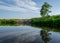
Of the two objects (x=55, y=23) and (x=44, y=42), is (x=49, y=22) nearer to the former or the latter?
(x=55, y=23)

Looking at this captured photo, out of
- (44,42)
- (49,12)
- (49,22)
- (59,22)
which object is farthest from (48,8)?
(44,42)

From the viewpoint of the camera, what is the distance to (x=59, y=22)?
1655 inches

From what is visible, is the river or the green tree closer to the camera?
the river

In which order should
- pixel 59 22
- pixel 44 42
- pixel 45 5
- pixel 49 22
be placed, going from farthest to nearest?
pixel 45 5
pixel 49 22
pixel 59 22
pixel 44 42

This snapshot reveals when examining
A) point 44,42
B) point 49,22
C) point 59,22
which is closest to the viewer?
point 44,42

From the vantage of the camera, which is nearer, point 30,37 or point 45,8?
point 30,37

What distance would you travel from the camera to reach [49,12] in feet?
258

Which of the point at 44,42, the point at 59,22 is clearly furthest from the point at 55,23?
the point at 44,42

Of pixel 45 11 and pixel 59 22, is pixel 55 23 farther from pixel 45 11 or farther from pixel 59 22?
pixel 45 11

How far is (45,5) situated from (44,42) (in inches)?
2604

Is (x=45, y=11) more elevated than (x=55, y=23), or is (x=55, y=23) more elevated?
(x=45, y=11)

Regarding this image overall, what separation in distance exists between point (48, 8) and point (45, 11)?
8.76 ft

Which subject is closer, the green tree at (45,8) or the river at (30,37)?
the river at (30,37)

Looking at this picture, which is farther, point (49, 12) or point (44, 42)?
point (49, 12)
